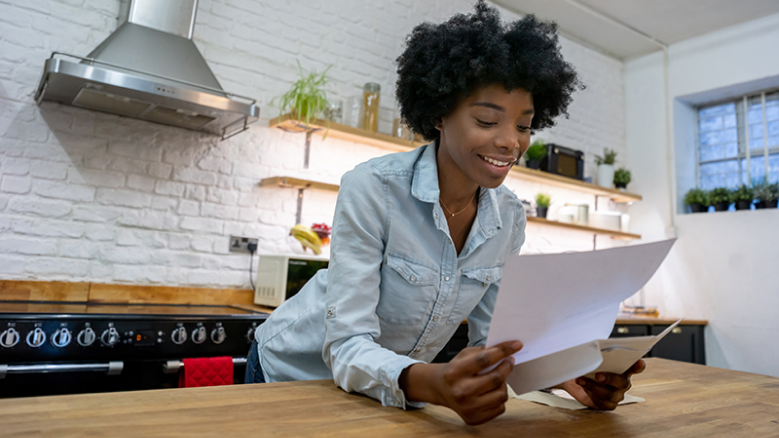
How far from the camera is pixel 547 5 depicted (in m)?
4.25

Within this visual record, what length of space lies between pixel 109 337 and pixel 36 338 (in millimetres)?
216

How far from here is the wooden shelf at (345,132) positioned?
112 inches

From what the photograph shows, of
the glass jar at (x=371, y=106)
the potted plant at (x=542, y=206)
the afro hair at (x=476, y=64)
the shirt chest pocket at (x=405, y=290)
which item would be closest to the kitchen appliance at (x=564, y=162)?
the potted plant at (x=542, y=206)

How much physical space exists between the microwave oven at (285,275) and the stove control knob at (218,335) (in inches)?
16.3

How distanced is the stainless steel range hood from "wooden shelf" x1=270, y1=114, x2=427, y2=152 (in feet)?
0.75

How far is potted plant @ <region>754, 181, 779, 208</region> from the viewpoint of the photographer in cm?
402

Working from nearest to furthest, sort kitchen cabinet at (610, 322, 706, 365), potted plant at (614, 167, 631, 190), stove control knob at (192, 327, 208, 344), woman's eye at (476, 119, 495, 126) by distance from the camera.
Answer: woman's eye at (476, 119, 495, 126)
stove control knob at (192, 327, 208, 344)
kitchen cabinet at (610, 322, 706, 365)
potted plant at (614, 167, 631, 190)

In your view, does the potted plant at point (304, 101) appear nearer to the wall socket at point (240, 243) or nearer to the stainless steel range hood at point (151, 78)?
the stainless steel range hood at point (151, 78)

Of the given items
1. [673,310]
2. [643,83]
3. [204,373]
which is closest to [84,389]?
[204,373]

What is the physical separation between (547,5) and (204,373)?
3668 millimetres

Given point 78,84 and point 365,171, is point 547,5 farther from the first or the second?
point 365,171

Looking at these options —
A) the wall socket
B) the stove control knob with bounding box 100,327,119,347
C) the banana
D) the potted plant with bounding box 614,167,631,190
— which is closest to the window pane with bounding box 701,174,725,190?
the potted plant with bounding box 614,167,631,190

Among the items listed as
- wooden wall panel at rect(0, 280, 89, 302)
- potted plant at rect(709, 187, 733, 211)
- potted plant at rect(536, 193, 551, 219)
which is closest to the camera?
wooden wall panel at rect(0, 280, 89, 302)

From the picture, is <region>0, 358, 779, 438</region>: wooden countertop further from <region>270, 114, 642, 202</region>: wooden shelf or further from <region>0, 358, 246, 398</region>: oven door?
<region>270, 114, 642, 202</region>: wooden shelf
